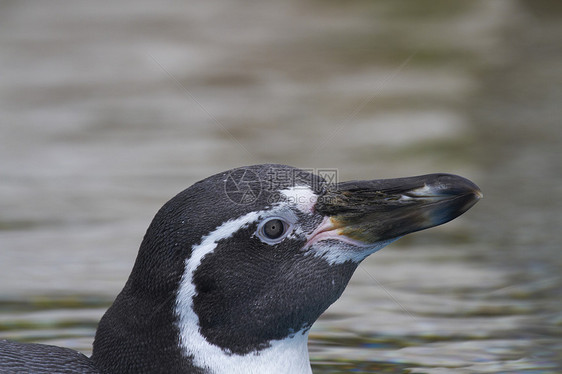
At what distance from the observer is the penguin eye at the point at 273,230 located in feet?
13.6

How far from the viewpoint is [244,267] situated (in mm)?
4156

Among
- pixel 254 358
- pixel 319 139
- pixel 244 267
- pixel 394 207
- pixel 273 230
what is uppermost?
pixel 319 139

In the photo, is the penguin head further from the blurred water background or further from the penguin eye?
the blurred water background

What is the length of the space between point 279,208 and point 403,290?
276 cm

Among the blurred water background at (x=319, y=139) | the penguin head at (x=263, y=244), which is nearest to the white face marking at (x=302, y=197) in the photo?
the penguin head at (x=263, y=244)

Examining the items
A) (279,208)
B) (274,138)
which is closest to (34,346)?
(279,208)

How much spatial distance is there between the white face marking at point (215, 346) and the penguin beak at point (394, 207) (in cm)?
34

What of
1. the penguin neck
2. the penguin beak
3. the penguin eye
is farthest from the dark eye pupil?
the penguin neck

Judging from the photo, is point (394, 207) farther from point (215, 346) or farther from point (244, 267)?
point (215, 346)

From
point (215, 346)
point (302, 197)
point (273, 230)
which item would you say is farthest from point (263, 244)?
point (215, 346)

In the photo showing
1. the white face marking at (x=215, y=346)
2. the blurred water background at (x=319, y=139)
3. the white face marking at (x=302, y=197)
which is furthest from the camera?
the blurred water background at (x=319, y=139)

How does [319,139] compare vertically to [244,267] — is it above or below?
above

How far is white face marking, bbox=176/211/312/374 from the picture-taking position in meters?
4.07

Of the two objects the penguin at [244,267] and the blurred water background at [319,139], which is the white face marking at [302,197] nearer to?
the penguin at [244,267]
